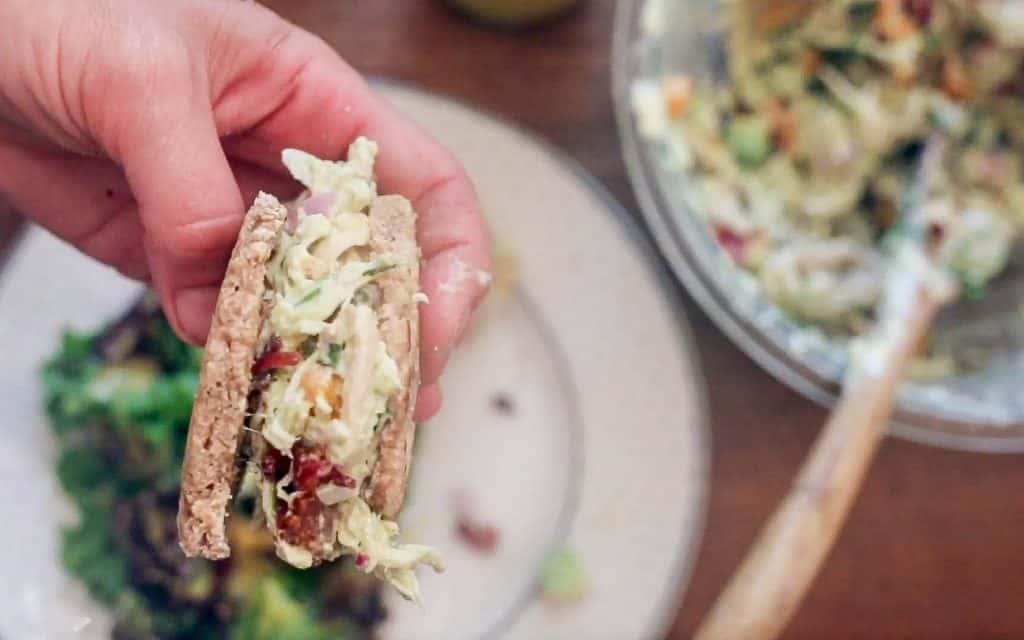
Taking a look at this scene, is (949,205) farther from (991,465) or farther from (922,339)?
(991,465)

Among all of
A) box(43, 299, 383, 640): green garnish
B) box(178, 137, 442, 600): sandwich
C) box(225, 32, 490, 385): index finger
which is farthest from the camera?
box(43, 299, 383, 640): green garnish

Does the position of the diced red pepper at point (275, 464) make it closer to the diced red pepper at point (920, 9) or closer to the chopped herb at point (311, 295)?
the chopped herb at point (311, 295)

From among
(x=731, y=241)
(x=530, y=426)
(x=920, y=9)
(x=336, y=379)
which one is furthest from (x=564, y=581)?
(x=920, y=9)

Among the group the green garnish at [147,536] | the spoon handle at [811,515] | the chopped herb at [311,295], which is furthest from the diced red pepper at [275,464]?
the spoon handle at [811,515]

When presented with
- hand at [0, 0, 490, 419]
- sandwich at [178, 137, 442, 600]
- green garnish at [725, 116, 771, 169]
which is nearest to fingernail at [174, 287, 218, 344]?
hand at [0, 0, 490, 419]

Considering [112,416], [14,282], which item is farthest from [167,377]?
[14,282]

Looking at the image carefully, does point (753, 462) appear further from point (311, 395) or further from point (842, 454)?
point (311, 395)

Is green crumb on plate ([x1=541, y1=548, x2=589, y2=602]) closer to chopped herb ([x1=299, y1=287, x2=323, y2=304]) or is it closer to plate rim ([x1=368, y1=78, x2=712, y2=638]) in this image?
plate rim ([x1=368, y1=78, x2=712, y2=638])
